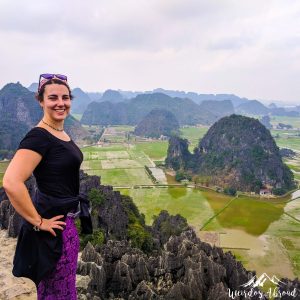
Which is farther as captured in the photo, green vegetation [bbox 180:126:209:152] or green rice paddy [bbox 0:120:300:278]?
green vegetation [bbox 180:126:209:152]

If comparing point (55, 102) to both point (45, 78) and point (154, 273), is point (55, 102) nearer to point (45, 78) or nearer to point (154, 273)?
point (45, 78)

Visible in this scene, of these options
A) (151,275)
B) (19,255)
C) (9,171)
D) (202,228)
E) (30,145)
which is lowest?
(202,228)

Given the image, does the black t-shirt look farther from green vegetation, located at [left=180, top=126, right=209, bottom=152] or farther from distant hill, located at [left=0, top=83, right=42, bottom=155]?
distant hill, located at [left=0, top=83, right=42, bottom=155]

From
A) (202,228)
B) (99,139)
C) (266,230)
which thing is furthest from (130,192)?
(99,139)

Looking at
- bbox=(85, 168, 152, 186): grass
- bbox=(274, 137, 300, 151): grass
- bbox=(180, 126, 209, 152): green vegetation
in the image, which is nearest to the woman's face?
bbox=(85, 168, 152, 186): grass

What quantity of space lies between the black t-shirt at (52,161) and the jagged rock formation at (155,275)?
31.2 feet

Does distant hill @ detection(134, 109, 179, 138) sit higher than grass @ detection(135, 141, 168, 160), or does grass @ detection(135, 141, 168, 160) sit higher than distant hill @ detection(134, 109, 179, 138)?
distant hill @ detection(134, 109, 179, 138)

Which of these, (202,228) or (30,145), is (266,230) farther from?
(30,145)

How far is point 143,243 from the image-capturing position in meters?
26.4

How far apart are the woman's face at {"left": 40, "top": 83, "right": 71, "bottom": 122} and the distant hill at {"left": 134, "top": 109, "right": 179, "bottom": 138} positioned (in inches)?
5468

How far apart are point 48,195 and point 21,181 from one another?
443 millimetres

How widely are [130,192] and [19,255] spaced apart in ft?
168

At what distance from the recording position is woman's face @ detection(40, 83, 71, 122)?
4035 mm

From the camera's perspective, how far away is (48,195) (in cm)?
390
